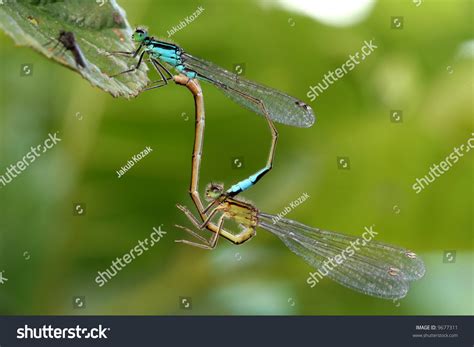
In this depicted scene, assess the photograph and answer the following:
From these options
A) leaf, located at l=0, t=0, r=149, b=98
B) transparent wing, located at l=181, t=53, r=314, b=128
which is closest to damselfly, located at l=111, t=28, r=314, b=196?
transparent wing, located at l=181, t=53, r=314, b=128

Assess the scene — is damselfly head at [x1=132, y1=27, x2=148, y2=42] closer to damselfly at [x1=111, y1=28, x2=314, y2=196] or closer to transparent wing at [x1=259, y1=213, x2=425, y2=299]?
damselfly at [x1=111, y1=28, x2=314, y2=196]

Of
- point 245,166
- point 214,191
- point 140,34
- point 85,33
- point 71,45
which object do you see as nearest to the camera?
point 71,45

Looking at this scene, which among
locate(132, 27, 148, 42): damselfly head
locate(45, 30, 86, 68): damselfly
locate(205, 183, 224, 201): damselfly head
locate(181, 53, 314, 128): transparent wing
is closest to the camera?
locate(45, 30, 86, 68): damselfly

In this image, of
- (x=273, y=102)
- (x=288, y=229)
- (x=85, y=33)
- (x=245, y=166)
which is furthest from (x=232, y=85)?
(x=85, y=33)

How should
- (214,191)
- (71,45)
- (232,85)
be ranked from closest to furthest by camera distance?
(71,45) → (214,191) → (232,85)

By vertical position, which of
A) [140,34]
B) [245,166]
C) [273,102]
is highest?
[140,34]

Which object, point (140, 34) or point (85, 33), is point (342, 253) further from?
point (85, 33)
